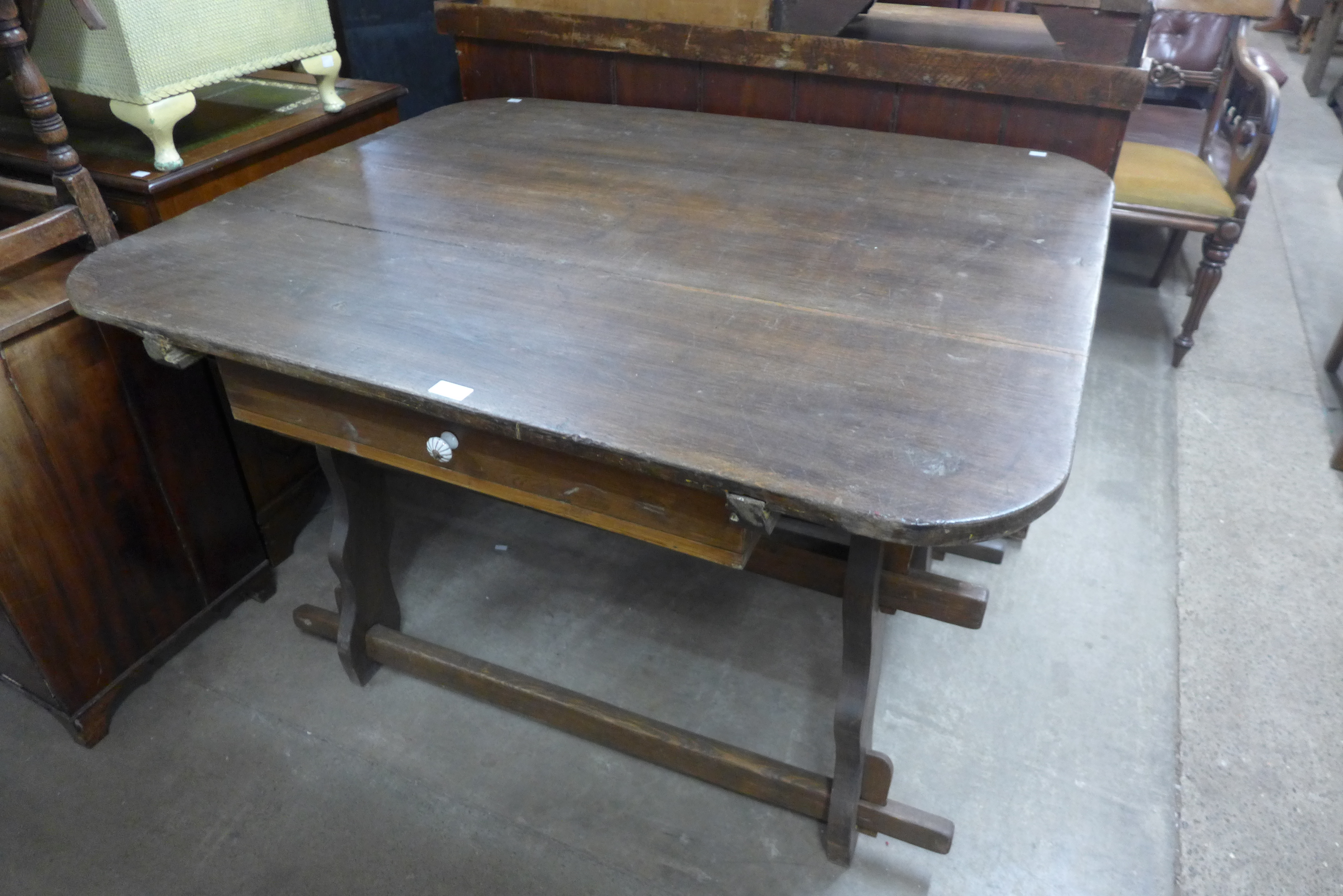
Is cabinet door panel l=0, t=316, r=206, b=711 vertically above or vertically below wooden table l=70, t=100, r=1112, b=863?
below

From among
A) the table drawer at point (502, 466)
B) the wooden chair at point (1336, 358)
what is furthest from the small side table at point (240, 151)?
the wooden chair at point (1336, 358)

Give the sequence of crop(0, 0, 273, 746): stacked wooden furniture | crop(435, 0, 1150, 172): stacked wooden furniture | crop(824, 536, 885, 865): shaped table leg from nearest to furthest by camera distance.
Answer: crop(824, 536, 885, 865): shaped table leg < crop(0, 0, 273, 746): stacked wooden furniture < crop(435, 0, 1150, 172): stacked wooden furniture

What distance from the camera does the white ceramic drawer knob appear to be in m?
1.10

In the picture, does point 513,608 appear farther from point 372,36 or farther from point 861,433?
point 372,36

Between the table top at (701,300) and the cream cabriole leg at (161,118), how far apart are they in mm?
157

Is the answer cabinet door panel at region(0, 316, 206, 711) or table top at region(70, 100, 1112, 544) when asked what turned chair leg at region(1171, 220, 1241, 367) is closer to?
table top at region(70, 100, 1112, 544)

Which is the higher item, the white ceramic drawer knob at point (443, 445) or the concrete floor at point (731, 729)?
the white ceramic drawer knob at point (443, 445)

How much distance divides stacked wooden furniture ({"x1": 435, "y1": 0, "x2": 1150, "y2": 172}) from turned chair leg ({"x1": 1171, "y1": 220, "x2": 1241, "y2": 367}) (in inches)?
34.7

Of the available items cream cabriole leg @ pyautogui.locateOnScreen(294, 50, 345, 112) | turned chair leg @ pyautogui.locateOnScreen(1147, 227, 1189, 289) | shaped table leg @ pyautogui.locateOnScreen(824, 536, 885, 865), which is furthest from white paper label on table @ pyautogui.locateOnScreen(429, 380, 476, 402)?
turned chair leg @ pyautogui.locateOnScreen(1147, 227, 1189, 289)

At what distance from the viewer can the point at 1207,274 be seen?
2.62 meters

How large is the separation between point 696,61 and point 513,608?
1232 millimetres

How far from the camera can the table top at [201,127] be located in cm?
157

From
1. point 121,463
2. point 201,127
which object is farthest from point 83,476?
point 201,127

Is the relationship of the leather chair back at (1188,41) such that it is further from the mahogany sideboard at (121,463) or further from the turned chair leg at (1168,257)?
the mahogany sideboard at (121,463)
